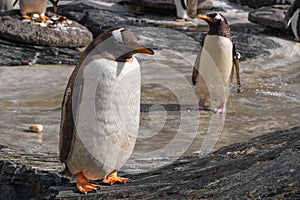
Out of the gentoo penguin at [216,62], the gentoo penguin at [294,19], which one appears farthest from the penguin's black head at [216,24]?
the gentoo penguin at [294,19]

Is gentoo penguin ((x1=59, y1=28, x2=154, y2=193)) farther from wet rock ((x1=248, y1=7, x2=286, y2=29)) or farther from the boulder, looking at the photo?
the boulder

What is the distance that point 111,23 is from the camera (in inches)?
403

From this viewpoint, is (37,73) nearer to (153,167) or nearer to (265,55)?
(265,55)

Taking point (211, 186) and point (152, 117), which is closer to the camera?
point (211, 186)

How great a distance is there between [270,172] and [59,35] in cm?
628

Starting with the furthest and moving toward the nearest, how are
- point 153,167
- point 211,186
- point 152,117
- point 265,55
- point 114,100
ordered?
point 265,55 → point 152,117 → point 153,167 → point 114,100 → point 211,186

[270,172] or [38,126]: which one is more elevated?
[270,172]

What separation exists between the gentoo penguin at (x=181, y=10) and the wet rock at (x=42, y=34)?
11.3 ft

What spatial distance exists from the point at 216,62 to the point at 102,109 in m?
2.96

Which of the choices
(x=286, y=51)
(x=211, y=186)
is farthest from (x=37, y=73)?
(x=211, y=186)

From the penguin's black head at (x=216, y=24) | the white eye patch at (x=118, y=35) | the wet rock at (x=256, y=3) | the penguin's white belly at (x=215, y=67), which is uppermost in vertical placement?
the white eye patch at (x=118, y=35)

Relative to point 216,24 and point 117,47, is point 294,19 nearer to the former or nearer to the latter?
point 216,24

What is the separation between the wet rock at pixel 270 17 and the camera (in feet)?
37.3

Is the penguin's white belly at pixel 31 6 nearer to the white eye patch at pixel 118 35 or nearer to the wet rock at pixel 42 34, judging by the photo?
the wet rock at pixel 42 34
